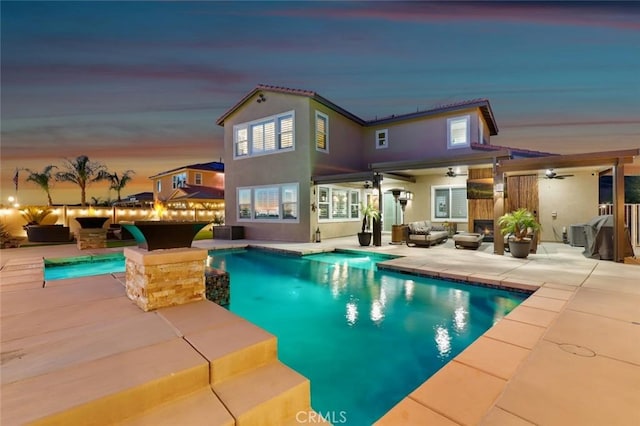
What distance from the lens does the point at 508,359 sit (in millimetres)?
2697

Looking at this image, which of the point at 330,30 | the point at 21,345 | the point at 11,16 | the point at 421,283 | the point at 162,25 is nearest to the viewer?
the point at 21,345

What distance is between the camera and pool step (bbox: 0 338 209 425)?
4.85 feet

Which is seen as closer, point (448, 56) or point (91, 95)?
point (91, 95)

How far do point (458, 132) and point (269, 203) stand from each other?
926 centimetres

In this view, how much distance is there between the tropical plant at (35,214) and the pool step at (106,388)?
15.2m

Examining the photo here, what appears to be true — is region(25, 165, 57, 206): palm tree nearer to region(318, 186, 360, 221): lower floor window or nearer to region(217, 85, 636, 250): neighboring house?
region(217, 85, 636, 250): neighboring house

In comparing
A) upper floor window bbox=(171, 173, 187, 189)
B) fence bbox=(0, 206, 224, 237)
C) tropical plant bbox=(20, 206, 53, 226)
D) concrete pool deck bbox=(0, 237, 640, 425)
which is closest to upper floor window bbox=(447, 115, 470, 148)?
concrete pool deck bbox=(0, 237, 640, 425)

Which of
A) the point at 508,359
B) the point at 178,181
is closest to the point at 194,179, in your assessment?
the point at 178,181

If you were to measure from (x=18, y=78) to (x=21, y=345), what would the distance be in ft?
55.1

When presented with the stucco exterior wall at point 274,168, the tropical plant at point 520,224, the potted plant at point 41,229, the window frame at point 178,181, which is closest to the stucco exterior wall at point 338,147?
the stucco exterior wall at point 274,168

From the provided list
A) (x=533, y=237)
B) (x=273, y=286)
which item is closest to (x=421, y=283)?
(x=273, y=286)

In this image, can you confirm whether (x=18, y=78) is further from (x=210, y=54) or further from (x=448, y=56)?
(x=448, y=56)

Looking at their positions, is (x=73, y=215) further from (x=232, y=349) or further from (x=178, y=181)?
(x=232, y=349)

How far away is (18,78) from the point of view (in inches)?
502
